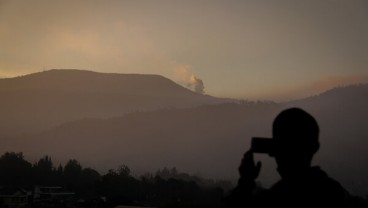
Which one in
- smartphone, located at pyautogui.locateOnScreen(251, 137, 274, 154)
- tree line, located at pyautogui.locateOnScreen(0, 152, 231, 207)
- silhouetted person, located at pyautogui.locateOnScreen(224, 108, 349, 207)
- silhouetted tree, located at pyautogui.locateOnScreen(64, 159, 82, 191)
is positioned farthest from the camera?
silhouetted tree, located at pyautogui.locateOnScreen(64, 159, 82, 191)

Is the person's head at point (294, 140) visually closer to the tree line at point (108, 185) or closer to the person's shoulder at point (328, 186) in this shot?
the person's shoulder at point (328, 186)

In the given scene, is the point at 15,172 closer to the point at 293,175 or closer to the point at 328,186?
the point at 293,175

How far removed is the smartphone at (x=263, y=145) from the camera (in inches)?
104

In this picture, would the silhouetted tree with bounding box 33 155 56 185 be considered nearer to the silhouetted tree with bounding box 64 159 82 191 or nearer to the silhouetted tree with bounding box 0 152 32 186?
the silhouetted tree with bounding box 0 152 32 186

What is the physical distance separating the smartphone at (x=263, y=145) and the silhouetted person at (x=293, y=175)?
24 mm

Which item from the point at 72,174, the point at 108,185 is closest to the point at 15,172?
the point at 72,174

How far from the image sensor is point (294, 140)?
8.58 ft

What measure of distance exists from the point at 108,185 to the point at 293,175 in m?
82.6

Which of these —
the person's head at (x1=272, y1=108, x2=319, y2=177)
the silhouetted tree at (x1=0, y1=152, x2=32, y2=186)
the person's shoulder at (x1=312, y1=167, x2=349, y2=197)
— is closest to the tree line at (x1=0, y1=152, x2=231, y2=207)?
the silhouetted tree at (x1=0, y1=152, x2=32, y2=186)

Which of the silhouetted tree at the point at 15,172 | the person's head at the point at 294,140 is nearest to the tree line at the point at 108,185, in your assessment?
the silhouetted tree at the point at 15,172

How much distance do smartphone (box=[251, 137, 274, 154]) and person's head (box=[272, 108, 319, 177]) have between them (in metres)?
0.03

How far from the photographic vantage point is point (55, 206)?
6031 cm

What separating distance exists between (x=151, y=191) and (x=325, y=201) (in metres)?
80.9

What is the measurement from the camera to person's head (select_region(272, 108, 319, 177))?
8.39ft
